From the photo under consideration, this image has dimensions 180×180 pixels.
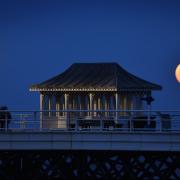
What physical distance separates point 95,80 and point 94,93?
157cm

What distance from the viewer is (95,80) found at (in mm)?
51438

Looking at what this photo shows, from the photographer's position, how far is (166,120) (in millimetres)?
33094
